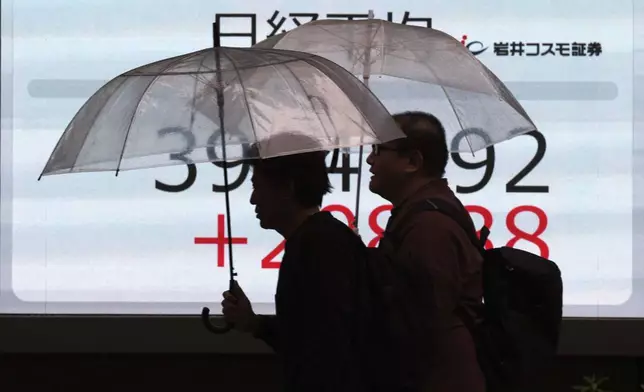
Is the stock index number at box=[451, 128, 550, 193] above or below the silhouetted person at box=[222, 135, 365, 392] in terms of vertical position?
above

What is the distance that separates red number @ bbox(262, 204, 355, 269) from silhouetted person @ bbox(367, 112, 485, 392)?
1751mm

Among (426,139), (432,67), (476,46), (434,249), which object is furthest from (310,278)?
(476,46)

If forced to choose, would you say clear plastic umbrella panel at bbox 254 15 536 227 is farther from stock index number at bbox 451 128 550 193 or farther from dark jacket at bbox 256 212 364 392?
stock index number at bbox 451 128 550 193

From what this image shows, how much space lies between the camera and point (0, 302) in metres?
4.74

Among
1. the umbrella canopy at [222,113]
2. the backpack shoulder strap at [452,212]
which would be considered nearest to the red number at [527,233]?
the backpack shoulder strap at [452,212]

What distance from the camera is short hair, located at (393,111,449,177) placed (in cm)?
293

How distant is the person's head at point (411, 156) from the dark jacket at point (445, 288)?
133mm

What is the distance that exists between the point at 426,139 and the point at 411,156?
0.23ft

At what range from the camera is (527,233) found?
186 inches

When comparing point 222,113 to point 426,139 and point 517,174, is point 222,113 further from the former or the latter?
point 517,174

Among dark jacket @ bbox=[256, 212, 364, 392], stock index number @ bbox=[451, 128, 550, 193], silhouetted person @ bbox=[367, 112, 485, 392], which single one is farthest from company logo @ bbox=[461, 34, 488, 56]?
dark jacket @ bbox=[256, 212, 364, 392]

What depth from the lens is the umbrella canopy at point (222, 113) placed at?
2557mm

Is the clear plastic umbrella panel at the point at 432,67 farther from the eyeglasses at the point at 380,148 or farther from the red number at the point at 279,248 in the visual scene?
the red number at the point at 279,248

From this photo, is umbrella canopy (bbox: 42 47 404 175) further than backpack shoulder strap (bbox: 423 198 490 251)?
No
